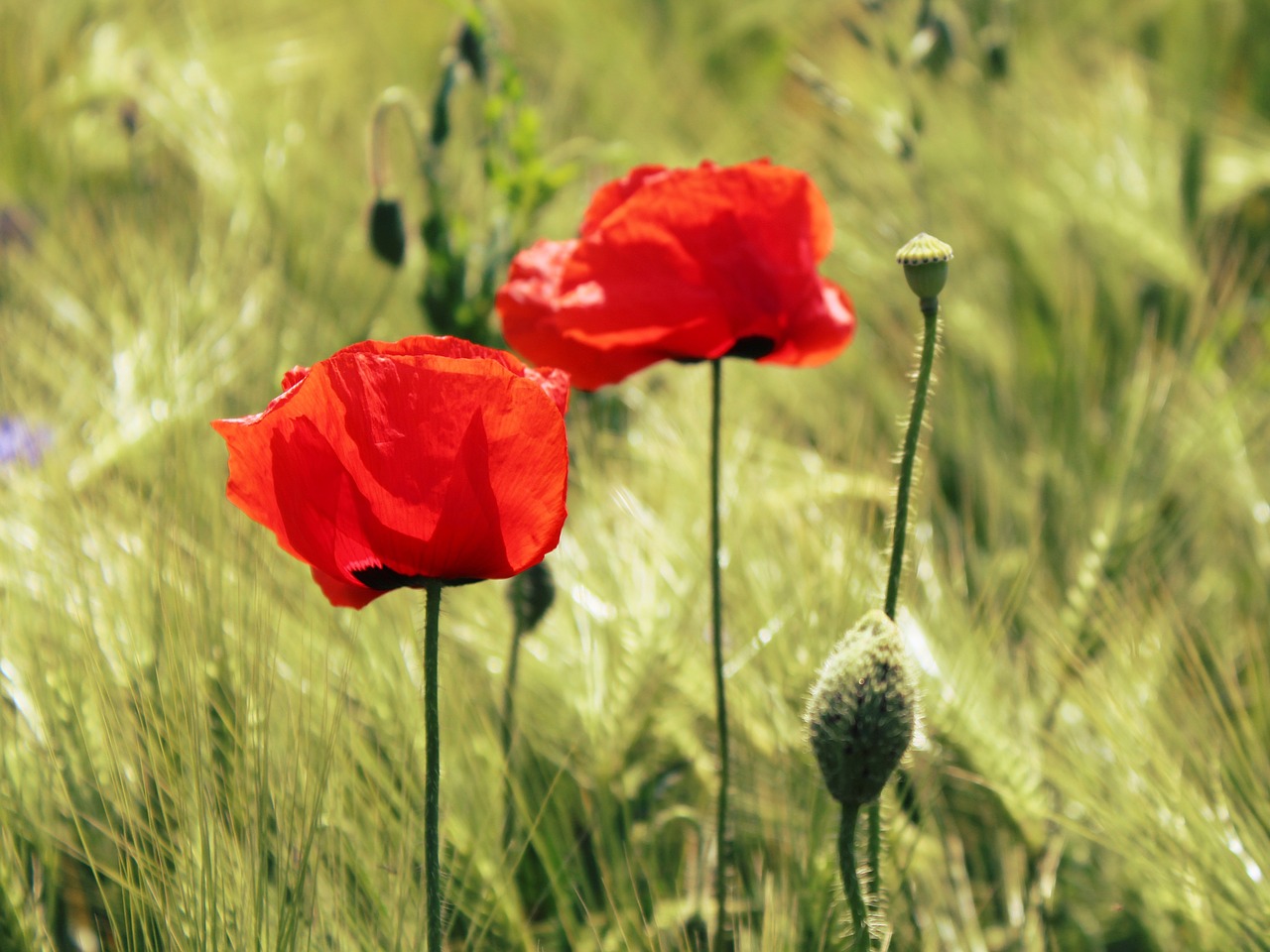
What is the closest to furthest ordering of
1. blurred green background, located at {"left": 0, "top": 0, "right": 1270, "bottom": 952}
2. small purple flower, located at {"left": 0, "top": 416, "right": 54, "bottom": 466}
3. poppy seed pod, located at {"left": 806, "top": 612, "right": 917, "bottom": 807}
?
poppy seed pod, located at {"left": 806, "top": 612, "right": 917, "bottom": 807} < blurred green background, located at {"left": 0, "top": 0, "right": 1270, "bottom": 952} < small purple flower, located at {"left": 0, "top": 416, "right": 54, "bottom": 466}

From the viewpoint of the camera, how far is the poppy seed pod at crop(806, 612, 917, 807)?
0.47 m

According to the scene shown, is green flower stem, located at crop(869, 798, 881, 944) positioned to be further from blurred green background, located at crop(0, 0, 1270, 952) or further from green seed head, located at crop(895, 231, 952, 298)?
green seed head, located at crop(895, 231, 952, 298)

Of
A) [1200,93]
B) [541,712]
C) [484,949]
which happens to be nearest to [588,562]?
[541,712]

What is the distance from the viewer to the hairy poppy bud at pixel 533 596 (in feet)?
2.27

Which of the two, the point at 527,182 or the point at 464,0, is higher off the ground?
the point at 464,0

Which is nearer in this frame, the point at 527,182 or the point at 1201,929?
the point at 1201,929

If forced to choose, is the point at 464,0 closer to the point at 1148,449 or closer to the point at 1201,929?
the point at 1148,449

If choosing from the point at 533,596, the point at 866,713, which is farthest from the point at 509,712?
the point at 866,713

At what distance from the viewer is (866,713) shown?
470mm

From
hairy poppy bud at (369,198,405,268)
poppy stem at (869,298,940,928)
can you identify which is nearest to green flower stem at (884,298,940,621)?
poppy stem at (869,298,940,928)

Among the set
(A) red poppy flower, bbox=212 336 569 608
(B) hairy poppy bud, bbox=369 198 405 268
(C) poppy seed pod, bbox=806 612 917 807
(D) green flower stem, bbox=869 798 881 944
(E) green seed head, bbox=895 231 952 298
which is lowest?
(D) green flower stem, bbox=869 798 881 944

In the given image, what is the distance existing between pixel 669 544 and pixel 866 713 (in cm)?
38

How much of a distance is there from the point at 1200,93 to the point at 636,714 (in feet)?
3.47

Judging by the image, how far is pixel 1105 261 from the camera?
4.44 feet
